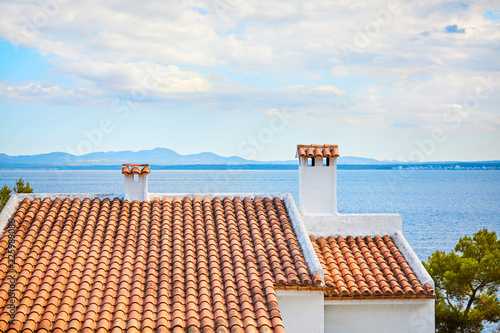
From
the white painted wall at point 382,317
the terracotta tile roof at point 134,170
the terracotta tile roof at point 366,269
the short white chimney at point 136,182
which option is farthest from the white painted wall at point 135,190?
→ the white painted wall at point 382,317

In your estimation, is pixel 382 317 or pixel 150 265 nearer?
pixel 150 265

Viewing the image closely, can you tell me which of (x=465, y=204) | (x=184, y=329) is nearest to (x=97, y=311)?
(x=184, y=329)

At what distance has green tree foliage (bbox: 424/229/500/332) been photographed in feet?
56.9

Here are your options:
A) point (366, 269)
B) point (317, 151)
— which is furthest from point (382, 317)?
point (317, 151)

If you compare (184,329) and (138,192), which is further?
(138,192)

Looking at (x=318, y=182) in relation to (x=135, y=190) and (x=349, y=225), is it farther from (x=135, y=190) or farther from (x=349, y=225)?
(x=135, y=190)

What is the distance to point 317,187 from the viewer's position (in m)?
13.2

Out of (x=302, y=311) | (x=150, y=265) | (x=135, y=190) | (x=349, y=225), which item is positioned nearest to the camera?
(x=150, y=265)

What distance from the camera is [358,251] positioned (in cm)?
1212

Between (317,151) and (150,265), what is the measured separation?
555 cm

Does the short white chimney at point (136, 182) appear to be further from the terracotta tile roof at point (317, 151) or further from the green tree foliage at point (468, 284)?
the green tree foliage at point (468, 284)

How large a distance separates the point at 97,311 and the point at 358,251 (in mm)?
6443

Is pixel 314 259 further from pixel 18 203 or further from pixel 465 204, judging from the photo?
pixel 465 204

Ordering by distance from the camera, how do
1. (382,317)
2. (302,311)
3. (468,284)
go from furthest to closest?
(468,284), (382,317), (302,311)
